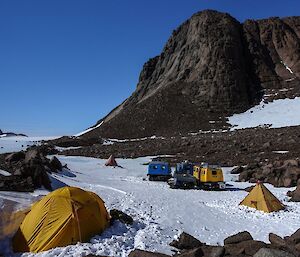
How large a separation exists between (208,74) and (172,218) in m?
71.0

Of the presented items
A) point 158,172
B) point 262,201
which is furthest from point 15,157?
point 262,201

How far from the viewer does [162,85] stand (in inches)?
3620

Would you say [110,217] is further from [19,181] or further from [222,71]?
[222,71]

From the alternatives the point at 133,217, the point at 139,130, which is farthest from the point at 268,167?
the point at 139,130

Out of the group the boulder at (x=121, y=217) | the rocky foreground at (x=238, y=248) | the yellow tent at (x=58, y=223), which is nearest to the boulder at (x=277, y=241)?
the rocky foreground at (x=238, y=248)

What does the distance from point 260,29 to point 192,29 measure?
60.9ft

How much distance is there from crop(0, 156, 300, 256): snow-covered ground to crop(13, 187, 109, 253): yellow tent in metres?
0.39

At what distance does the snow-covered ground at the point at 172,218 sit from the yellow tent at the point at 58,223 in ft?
1.27

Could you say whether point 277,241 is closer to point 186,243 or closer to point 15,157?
point 186,243

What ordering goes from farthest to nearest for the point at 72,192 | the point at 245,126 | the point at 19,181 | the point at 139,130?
the point at 139,130 < the point at 245,126 < the point at 19,181 < the point at 72,192

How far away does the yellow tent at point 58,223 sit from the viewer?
463 inches

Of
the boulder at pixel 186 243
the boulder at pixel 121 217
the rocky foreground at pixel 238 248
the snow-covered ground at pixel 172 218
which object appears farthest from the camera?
the boulder at pixel 121 217

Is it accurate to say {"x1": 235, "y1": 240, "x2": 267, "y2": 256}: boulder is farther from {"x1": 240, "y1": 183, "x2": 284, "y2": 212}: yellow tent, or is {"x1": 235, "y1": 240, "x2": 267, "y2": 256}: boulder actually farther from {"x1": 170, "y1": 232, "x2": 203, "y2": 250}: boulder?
{"x1": 240, "y1": 183, "x2": 284, "y2": 212}: yellow tent

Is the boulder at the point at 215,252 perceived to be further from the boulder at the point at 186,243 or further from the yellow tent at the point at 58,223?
the yellow tent at the point at 58,223
